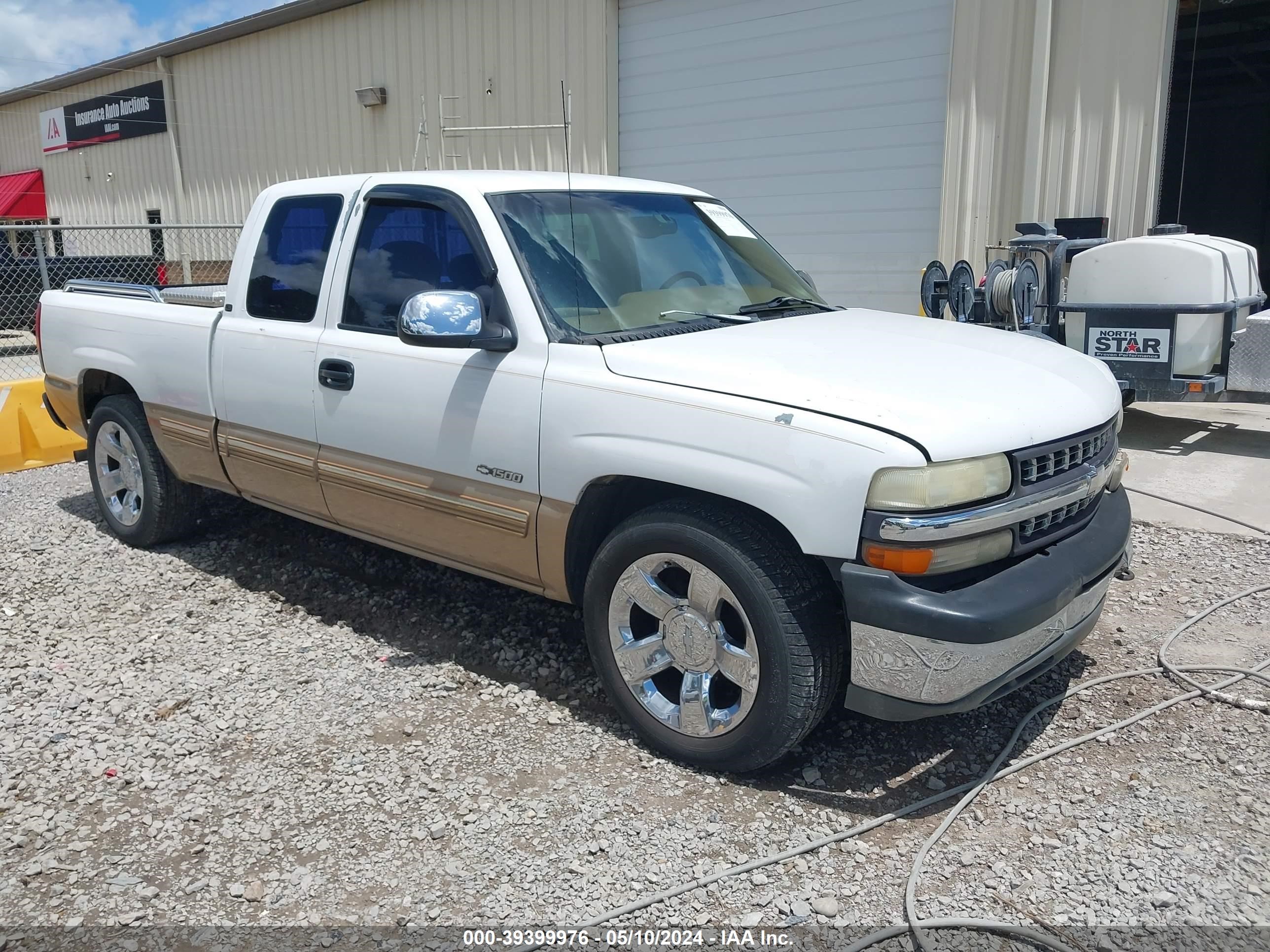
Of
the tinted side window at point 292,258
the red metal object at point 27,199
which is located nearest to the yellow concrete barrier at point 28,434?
the tinted side window at point 292,258

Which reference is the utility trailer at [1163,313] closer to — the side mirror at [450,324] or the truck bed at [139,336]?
the side mirror at [450,324]

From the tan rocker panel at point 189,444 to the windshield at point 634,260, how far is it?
2034 mm

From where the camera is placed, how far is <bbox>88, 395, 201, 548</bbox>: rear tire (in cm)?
543

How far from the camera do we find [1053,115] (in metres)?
9.16

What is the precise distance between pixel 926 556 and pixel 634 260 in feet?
5.71

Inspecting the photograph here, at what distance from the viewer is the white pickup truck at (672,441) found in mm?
2848

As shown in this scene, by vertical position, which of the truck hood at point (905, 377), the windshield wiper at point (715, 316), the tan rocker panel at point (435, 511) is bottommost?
the tan rocker panel at point (435, 511)

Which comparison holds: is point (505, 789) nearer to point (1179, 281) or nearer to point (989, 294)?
point (1179, 281)

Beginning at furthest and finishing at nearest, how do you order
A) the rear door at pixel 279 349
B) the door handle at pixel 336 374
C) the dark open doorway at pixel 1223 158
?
the dark open doorway at pixel 1223 158, the rear door at pixel 279 349, the door handle at pixel 336 374

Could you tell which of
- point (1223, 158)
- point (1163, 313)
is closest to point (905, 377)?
point (1163, 313)

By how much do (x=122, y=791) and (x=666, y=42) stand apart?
427 inches

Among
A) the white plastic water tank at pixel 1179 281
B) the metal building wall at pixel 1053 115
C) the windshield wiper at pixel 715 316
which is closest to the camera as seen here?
the windshield wiper at pixel 715 316

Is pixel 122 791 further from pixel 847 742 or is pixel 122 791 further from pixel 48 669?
pixel 847 742

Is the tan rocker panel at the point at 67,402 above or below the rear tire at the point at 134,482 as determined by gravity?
above
